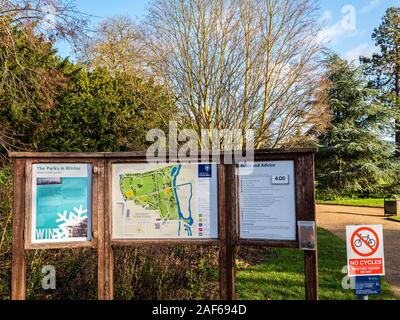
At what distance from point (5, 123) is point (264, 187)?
30.8ft

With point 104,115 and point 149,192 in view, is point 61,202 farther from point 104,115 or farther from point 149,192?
point 104,115

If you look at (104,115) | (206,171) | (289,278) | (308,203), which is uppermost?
(104,115)

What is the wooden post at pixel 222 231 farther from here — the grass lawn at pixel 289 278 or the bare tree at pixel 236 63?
the bare tree at pixel 236 63

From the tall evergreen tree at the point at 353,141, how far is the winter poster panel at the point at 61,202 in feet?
78.3

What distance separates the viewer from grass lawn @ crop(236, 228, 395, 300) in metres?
5.58

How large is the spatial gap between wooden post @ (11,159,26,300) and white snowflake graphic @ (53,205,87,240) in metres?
0.37

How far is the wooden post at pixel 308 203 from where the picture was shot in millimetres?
3852

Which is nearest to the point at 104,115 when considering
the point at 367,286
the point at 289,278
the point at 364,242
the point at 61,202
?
the point at 289,278

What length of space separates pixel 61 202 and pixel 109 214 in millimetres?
538

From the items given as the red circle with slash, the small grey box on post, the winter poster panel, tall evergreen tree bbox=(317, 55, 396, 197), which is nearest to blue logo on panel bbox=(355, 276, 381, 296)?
the red circle with slash

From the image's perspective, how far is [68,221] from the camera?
4070 mm

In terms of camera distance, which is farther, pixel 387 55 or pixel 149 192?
pixel 387 55

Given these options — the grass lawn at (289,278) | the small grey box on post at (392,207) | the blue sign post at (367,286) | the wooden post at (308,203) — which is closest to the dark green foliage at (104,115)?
the grass lawn at (289,278)
